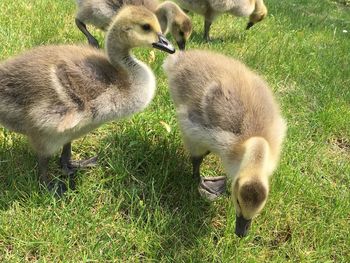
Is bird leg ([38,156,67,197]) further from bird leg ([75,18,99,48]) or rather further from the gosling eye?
bird leg ([75,18,99,48])

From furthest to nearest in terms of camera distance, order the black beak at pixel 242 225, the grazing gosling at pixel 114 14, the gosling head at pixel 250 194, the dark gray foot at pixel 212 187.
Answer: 1. the grazing gosling at pixel 114 14
2. the dark gray foot at pixel 212 187
3. the black beak at pixel 242 225
4. the gosling head at pixel 250 194

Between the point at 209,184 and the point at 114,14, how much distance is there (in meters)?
1.87

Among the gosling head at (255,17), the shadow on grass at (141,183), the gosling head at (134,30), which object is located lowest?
the gosling head at (255,17)

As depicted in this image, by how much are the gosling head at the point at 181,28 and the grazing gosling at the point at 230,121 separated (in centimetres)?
145

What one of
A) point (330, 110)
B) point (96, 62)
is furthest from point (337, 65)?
point (96, 62)

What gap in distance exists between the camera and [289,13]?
21.9 feet

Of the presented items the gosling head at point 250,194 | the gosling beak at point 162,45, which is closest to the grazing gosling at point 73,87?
the gosling beak at point 162,45

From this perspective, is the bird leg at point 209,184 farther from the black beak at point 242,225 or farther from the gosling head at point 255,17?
the gosling head at point 255,17

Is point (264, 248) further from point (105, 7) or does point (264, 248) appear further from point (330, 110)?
point (105, 7)

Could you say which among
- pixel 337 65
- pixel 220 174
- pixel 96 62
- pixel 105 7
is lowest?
pixel 337 65

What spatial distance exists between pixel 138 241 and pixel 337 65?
→ 10.4 ft

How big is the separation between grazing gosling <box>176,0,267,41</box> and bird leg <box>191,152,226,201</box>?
2566 mm

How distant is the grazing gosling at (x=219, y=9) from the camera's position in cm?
500

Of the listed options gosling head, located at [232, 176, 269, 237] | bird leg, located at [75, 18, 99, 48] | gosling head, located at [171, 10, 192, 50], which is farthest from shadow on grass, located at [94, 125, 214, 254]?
gosling head, located at [171, 10, 192, 50]
